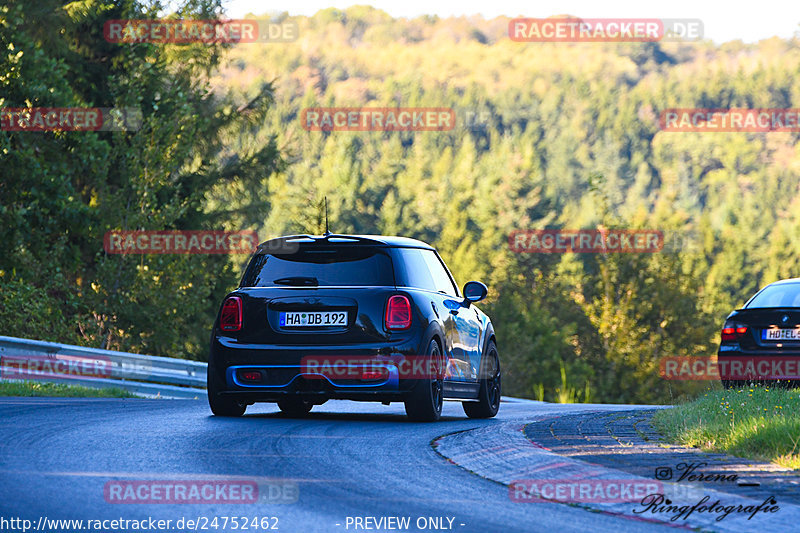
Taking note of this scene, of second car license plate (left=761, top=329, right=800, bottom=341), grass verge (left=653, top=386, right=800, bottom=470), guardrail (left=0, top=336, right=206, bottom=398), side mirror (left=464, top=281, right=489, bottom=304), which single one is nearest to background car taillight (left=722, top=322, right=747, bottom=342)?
second car license plate (left=761, top=329, right=800, bottom=341)

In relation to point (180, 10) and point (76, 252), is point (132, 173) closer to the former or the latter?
point (76, 252)

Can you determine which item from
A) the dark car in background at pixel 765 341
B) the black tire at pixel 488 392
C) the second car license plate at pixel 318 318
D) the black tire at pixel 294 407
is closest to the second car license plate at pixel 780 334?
the dark car in background at pixel 765 341

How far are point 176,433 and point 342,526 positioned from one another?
3.94 meters

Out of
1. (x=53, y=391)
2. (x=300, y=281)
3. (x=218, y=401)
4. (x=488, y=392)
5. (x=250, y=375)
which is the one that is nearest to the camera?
(x=250, y=375)

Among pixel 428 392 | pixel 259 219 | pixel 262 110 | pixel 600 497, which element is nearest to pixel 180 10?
pixel 262 110

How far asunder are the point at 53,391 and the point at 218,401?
513 centimetres

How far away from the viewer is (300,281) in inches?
432

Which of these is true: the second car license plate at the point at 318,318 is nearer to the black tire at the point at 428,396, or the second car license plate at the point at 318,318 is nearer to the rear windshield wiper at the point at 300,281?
the rear windshield wiper at the point at 300,281

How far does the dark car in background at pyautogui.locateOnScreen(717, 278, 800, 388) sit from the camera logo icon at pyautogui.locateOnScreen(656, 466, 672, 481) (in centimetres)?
893

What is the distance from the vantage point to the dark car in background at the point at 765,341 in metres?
15.9

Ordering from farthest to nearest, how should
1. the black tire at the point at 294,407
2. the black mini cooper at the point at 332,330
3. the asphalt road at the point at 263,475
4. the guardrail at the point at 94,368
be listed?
the guardrail at the point at 94,368, the black tire at the point at 294,407, the black mini cooper at the point at 332,330, the asphalt road at the point at 263,475

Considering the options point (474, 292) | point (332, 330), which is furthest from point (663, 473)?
point (474, 292)

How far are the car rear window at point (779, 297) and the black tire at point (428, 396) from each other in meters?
6.91

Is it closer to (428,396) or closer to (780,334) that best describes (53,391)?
(428,396)
